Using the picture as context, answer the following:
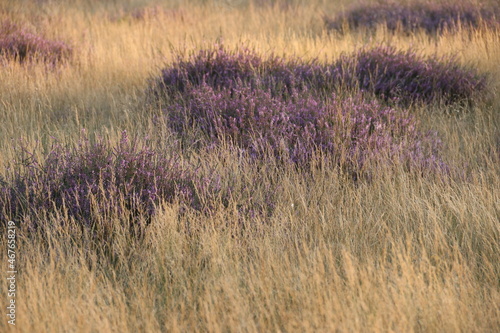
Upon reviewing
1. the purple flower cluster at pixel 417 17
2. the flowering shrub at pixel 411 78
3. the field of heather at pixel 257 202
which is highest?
the purple flower cluster at pixel 417 17

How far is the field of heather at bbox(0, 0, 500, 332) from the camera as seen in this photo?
244cm

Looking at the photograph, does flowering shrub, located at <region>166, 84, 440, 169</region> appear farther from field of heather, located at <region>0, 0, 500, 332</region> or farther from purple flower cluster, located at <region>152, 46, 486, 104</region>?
purple flower cluster, located at <region>152, 46, 486, 104</region>

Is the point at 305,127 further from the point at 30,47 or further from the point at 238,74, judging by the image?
the point at 30,47

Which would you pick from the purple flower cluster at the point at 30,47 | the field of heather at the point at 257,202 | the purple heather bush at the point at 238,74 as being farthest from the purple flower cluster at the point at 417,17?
the purple flower cluster at the point at 30,47

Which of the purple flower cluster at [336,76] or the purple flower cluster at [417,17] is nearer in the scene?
the purple flower cluster at [336,76]

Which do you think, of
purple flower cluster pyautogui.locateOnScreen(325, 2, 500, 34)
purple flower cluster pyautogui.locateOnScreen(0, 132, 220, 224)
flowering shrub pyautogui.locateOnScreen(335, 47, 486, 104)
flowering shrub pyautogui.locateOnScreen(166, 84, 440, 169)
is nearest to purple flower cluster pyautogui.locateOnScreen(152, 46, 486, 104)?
flowering shrub pyautogui.locateOnScreen(335, 47, 486, 104)

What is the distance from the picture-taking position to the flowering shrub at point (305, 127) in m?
4.12

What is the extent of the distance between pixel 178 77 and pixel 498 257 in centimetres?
395

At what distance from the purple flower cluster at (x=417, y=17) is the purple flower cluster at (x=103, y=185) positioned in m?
6.38

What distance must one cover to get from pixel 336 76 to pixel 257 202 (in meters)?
2.84

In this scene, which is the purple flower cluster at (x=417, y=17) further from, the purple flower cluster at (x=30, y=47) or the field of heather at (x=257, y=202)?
the purple flower cluster at (x=30, y=47)

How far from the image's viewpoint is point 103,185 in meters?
3.35

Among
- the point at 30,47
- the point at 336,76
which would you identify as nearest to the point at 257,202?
the point at 336,76

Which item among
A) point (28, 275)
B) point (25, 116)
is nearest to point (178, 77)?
point (25, 116)
